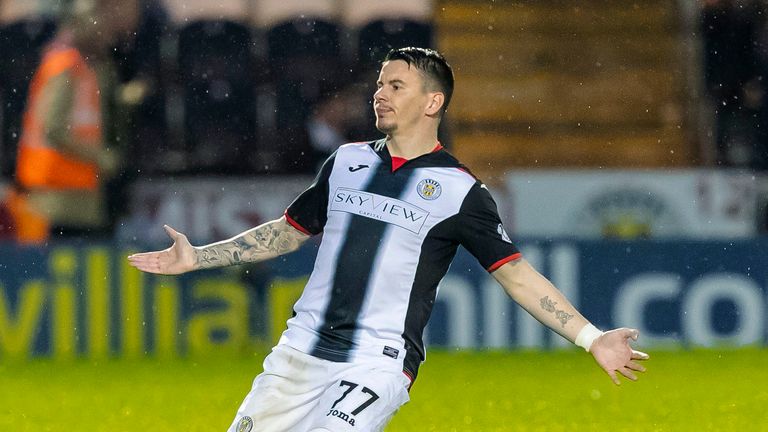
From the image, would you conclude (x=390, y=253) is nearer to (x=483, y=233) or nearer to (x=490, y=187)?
(x=483, y=233)

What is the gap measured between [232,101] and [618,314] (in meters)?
4.05

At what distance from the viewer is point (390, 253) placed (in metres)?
5.01

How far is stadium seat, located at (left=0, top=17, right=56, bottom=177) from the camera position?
41.7 feet

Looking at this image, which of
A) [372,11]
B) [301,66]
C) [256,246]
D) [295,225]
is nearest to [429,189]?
[295,225]

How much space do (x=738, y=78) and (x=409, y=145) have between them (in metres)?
9.01

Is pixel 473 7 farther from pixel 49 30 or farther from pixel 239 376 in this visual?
pixel 239 376

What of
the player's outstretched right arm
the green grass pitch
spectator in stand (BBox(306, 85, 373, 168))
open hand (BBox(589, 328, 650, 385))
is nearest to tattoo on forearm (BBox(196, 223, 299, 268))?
the player's outstretched right arm

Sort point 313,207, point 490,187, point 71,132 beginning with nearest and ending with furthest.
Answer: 1. point 313,207
2. point 71,132
3. point 490,187

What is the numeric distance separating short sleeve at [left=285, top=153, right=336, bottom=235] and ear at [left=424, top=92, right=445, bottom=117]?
369mm

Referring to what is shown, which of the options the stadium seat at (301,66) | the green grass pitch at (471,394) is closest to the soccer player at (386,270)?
the green grass pitch at (471,394)

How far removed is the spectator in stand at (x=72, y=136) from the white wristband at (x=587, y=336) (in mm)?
5705

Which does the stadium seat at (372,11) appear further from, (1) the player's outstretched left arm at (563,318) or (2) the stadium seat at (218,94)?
(1) the player's outstretched left arm at (563,318)

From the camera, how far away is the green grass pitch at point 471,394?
7547mm

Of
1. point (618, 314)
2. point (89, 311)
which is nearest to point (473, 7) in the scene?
point (618, 314)
